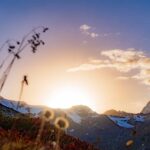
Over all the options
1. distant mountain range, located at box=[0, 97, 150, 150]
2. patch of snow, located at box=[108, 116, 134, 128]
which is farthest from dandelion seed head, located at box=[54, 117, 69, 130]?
patch of snow, located at box=[108, 116, 134, 128]

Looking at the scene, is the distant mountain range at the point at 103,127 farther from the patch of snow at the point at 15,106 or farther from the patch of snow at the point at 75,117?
the patch of snow at the point at 15,106

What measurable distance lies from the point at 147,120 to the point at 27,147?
139372 mm

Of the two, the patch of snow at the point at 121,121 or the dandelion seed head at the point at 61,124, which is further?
the patch of snow at the point at 121,121

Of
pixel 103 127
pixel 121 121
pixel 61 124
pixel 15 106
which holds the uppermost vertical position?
pixel 121 121

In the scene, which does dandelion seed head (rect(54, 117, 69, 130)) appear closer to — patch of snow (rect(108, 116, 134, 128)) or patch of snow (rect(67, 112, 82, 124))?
patch of snow (rect(108, 116, 134, 128))

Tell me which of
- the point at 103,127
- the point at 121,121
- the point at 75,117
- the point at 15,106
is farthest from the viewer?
the point at 75,117

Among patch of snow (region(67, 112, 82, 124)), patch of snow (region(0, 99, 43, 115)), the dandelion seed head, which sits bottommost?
the dandelion seed head

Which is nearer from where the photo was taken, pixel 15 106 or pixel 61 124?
pixel 61 124

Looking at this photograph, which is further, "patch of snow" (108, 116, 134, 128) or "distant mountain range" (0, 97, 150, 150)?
"patch of snow" (108, 116, 134, 128)

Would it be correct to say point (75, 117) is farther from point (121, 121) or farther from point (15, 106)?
point (15, 106)

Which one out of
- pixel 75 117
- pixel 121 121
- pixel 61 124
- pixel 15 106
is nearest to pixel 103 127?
pixel 121 121

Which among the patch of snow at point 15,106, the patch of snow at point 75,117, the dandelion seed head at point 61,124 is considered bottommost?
the dandelion seed head at point 61,124

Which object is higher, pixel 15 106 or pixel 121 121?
pixel 121 121

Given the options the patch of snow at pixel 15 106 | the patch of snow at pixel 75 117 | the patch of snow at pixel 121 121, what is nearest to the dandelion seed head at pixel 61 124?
the patch of snow at pixel 15 106
